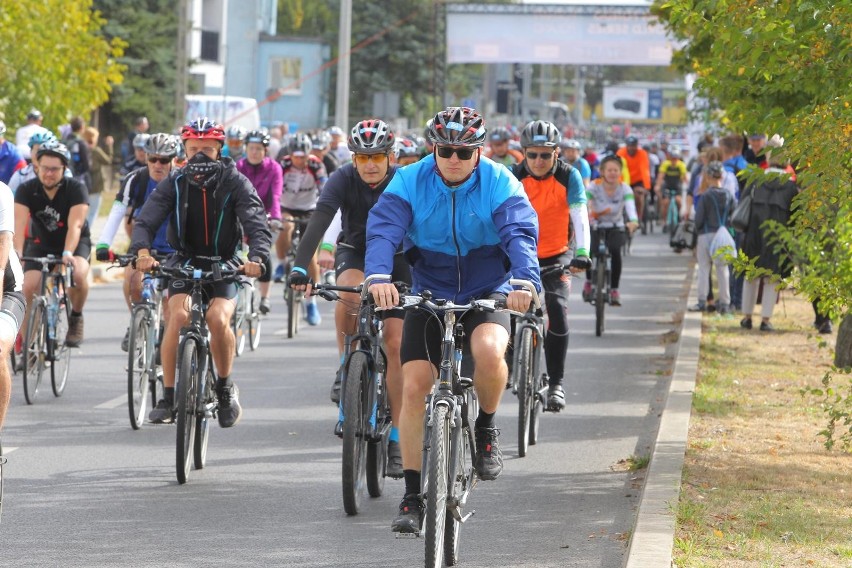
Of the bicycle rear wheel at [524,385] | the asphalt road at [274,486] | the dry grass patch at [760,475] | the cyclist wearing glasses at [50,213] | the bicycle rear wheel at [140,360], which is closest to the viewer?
the dry grass patch at [760,475]

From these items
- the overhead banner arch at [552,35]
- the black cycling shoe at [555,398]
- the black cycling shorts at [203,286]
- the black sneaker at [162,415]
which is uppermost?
the overhead banner arch at [552,35]

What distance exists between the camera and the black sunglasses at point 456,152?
6836mm

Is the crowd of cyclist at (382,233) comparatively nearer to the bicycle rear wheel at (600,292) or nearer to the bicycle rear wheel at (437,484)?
the bicycle rear wheel at (437,484)

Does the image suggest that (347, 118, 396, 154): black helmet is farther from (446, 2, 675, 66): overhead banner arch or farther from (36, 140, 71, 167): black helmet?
(446, 2, 675, 66): overhead banner arch

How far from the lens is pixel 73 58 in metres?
25.6

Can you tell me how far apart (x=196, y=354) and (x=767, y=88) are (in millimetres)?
3313

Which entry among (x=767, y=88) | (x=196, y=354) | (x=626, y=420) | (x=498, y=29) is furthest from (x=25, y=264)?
(x=498, y=29)

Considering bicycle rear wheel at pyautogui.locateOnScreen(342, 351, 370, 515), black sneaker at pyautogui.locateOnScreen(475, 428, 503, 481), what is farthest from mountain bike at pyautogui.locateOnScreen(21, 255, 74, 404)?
black sneaker at pyautogui.locateOnScreen(475, 428, 503, 481)

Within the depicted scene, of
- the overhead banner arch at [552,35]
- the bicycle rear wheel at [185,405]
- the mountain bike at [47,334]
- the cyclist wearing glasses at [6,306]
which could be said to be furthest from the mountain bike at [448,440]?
the overhead banner arch at [552,35]

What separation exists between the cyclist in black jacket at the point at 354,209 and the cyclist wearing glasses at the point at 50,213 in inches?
114

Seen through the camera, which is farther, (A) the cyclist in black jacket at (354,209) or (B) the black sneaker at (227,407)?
(B) the black sneaker at (227,407)

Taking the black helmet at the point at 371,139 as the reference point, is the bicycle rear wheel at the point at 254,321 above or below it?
below

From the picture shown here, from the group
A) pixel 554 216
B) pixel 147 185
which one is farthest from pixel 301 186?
pixel 554 216

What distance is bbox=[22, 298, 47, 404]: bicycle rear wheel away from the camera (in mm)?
11609
